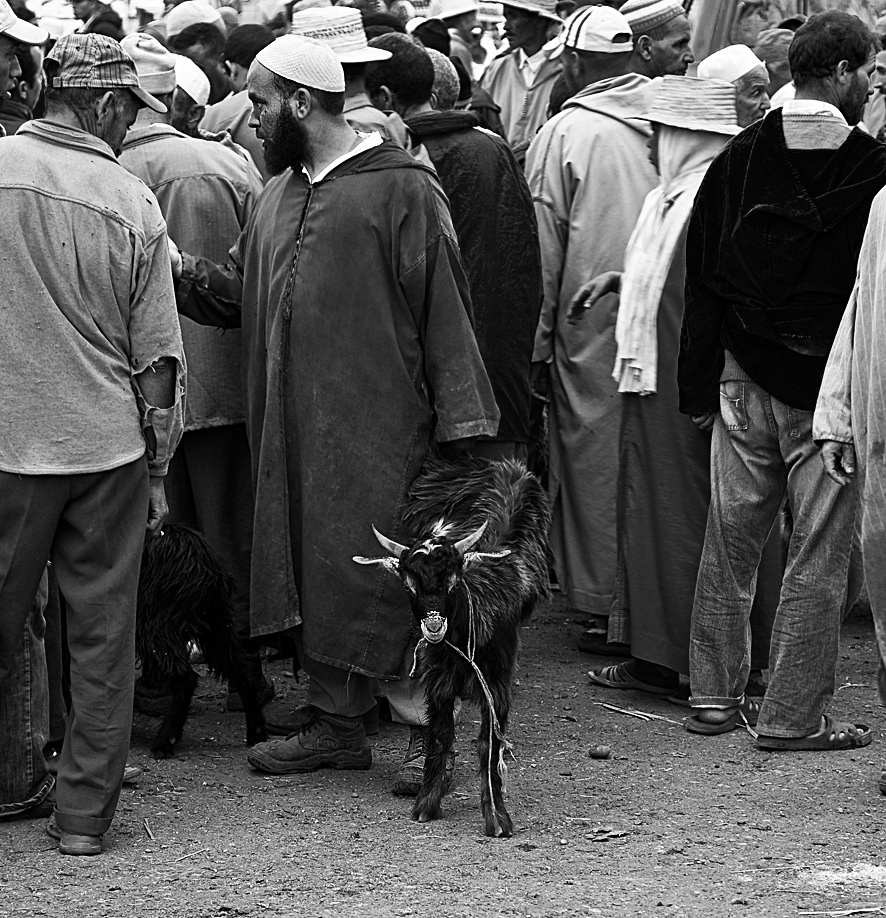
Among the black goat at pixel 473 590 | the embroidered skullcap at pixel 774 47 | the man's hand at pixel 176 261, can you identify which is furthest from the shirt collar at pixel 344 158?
the embroidered skullcap at pixel 774 47

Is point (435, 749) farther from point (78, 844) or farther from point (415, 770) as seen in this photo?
point (78, 844)

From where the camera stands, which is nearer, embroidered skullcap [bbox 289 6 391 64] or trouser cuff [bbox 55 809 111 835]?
trouser cuff [bbox 55 809 111 835]

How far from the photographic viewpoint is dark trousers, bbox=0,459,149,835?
4.09 m

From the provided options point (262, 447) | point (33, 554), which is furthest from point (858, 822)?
point (33, 554)

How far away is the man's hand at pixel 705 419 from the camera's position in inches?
212

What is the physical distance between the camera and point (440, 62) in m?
7.21

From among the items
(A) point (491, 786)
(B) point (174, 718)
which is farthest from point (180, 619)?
(A) point (491, 786)

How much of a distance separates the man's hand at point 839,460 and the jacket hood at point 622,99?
2313mm

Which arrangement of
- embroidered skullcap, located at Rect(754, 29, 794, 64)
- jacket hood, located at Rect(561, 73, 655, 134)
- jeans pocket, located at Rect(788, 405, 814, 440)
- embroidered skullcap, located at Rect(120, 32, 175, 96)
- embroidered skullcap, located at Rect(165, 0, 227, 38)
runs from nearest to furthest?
jeans pocket, located at Rect(788, 405, 814, 440) → embroidered skullcap, located at Rect(120, 32, 175, 96) → jacket hood, located at Rect(561, 73, 655, 134) → embroidered skullcap, located at Rect(754, 29, 794, 64) → embroidered skullcap, located at Rect(165, 0, 227, 38)

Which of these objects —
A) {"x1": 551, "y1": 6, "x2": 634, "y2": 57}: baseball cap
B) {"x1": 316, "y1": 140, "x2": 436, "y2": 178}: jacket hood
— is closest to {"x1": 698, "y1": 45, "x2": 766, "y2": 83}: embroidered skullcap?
{"x1": 551, "y1": 6, "x2": 634, "y2": 57}: baseball cap

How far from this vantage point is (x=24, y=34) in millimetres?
6117

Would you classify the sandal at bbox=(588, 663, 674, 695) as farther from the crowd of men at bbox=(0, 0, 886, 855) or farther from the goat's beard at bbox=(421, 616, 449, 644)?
the goat's beard at bbox=(421, 616, 449, 644)

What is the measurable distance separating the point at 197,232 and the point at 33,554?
1.92 meters

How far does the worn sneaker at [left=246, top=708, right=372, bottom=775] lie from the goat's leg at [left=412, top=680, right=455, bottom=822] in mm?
535
